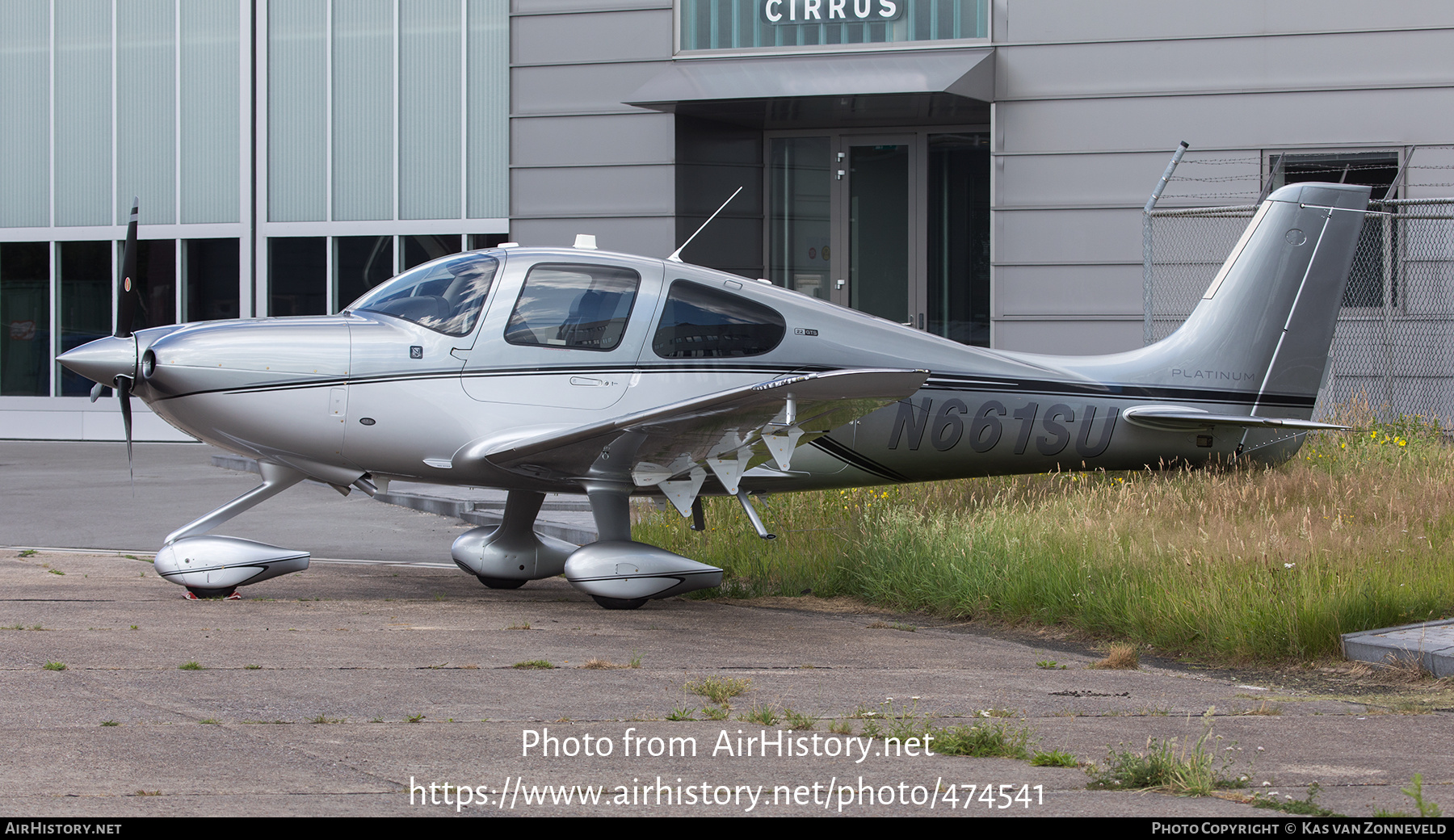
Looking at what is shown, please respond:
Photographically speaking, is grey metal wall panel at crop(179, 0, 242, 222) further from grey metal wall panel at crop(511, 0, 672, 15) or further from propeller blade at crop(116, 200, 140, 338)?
propeller blade at crop(116, 200, 140, 338)

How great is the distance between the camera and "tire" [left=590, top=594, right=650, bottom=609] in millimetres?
7582

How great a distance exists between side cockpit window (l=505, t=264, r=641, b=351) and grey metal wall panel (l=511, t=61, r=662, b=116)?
9.99 metres

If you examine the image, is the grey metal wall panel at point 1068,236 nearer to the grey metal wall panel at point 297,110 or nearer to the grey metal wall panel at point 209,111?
the grey metal wall panel at point 297,110

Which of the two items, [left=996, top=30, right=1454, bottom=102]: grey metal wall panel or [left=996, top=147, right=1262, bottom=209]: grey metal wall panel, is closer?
[left=996, top=30, right=1454, bottom=102]: grey metal wall panel

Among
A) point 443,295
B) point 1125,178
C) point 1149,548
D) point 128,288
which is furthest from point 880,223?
point 128,288

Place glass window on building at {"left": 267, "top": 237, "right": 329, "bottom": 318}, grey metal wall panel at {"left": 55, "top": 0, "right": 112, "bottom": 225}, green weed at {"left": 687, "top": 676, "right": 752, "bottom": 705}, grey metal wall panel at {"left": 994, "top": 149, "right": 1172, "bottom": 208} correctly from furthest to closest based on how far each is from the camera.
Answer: grey metal wall panel at {"left": 55, "top": 0, "right": 112, "bottom": 225}
glass window on building at {"left": 267, "top": 237, "right": 329, "bottom": 318}
grey metal wall panel at {"left": 994, "top": 149, "right": 1172, "bottom": 208}
green weed at {"left": 687, "top": 676, "right": 752, "bottom": 705}

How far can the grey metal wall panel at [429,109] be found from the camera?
1884 cm

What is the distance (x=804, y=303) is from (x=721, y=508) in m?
2.30

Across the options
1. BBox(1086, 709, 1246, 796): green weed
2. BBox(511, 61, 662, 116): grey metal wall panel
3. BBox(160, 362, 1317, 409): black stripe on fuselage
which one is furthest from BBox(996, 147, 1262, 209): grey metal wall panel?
BBox(1086, 709, 1246, 796): green weed

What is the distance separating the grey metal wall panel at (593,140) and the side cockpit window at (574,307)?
963 centimetres

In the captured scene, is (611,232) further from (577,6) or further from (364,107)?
(364,107)

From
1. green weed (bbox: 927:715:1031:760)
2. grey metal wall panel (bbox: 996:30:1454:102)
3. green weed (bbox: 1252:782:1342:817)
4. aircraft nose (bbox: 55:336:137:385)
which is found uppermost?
grey metal wall panel (bbox: 996:30:1454:102)
